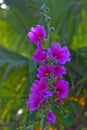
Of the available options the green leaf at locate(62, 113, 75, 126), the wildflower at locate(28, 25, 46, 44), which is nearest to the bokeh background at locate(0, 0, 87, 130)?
the green leaf at locate(62, 113, 75, 126)

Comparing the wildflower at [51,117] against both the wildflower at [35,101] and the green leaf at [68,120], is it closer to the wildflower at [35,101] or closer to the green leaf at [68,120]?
the wildflower at [35,101]

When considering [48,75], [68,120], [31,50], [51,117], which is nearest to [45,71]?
[48,75]

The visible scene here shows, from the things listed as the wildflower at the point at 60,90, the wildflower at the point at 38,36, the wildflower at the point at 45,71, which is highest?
the wildflower at the point at 38,36

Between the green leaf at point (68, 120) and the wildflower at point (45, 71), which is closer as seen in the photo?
the wildflower at point (45, 71)

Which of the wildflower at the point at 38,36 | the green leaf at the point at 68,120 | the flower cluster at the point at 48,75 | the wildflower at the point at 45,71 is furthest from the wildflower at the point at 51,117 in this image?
the green leaf at the point at 68,120

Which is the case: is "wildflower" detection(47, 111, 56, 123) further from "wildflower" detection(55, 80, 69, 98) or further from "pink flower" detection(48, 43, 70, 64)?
"pink flower" detection(48, 43, 70, 64)

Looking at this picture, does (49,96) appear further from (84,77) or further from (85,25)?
(85,25)

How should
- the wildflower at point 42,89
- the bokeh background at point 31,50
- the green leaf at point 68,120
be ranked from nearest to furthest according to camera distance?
the wildflower at point 42,89
the green leaf at point 68,120
the bokeh background at point 31,50

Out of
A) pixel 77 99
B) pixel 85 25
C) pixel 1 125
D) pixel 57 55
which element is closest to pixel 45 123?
pixel 57 55
